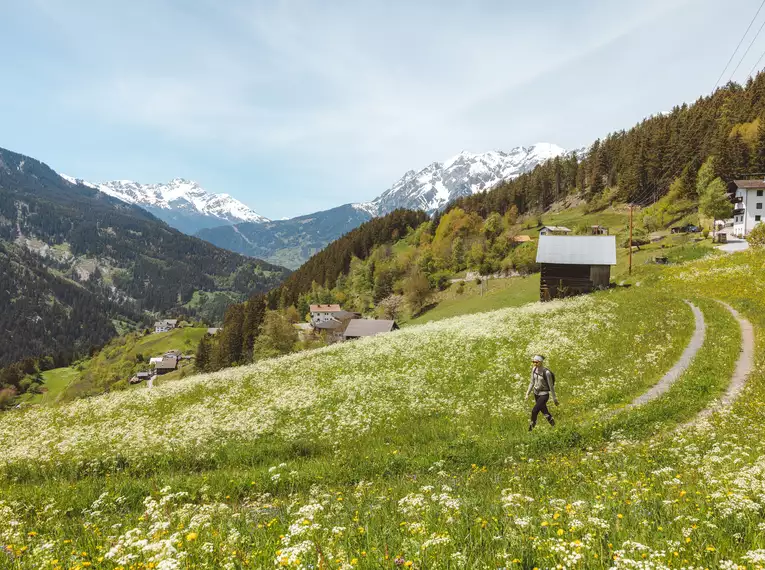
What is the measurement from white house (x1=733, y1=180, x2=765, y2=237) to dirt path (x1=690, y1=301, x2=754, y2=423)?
73180 mm

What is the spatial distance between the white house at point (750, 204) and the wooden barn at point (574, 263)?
47.8 metres

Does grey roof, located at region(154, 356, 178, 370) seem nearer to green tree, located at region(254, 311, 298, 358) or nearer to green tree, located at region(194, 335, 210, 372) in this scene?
green tree, located at region(194, 335, 210, 372)

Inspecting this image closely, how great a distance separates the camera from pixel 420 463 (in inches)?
447

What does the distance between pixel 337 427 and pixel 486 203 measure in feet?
567

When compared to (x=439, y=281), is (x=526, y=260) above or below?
above

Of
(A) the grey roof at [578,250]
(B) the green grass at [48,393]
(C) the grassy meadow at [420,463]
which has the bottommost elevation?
(B) the green grass at [48,393]

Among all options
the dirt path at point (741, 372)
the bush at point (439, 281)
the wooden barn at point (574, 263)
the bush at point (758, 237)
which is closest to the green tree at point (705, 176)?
the bush at point (758, 237)

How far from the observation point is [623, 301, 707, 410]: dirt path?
16294 millimetres

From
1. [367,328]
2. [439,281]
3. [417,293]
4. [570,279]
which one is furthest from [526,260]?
[570,279]

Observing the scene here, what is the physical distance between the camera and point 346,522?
6199 mm

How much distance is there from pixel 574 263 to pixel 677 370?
37.2m

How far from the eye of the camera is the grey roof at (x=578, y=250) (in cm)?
5300

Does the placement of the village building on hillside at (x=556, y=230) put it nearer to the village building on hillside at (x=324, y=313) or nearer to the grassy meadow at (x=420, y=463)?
the village building on hillside at (x=324, y=313)

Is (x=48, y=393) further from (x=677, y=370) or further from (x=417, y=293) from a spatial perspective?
(x=677, y=370)
